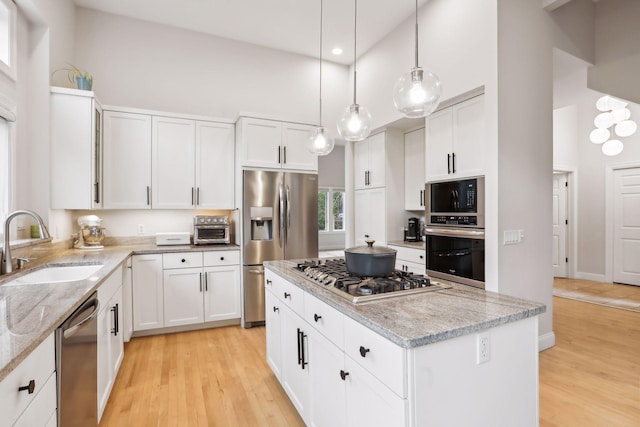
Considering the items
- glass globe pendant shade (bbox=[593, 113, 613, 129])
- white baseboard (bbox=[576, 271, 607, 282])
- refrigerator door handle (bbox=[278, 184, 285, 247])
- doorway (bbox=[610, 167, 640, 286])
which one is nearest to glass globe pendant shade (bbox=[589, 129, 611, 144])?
glass globe pendant shade (bbox=[593, 113, 613, 129])

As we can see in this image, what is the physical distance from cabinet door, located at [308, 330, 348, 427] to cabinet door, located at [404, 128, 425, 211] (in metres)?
2.81

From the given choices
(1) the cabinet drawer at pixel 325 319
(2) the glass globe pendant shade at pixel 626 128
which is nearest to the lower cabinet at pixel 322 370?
(1) the cabinet drawer at pixel 325 319

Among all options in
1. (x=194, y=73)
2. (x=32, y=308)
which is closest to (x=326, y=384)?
(x=32, y=308)

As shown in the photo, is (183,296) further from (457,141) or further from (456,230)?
(457,141)

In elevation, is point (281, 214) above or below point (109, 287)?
above

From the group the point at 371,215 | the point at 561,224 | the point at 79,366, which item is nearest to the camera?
the point at 79,366

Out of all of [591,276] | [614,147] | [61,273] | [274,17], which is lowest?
[591,276]

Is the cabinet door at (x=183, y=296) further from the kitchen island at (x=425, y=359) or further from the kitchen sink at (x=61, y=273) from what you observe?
the kitchen island at (x=425, y=359)

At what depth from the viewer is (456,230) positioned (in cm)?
310

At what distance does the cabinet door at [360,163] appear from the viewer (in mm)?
4715

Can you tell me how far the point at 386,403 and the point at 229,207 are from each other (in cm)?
329

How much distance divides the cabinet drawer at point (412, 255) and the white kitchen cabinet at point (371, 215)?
0.37 metres

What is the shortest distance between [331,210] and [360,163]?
11.2ft

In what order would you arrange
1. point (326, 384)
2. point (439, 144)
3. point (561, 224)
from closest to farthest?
point (326, 384) → point (439, 144) → point (561, 224)
